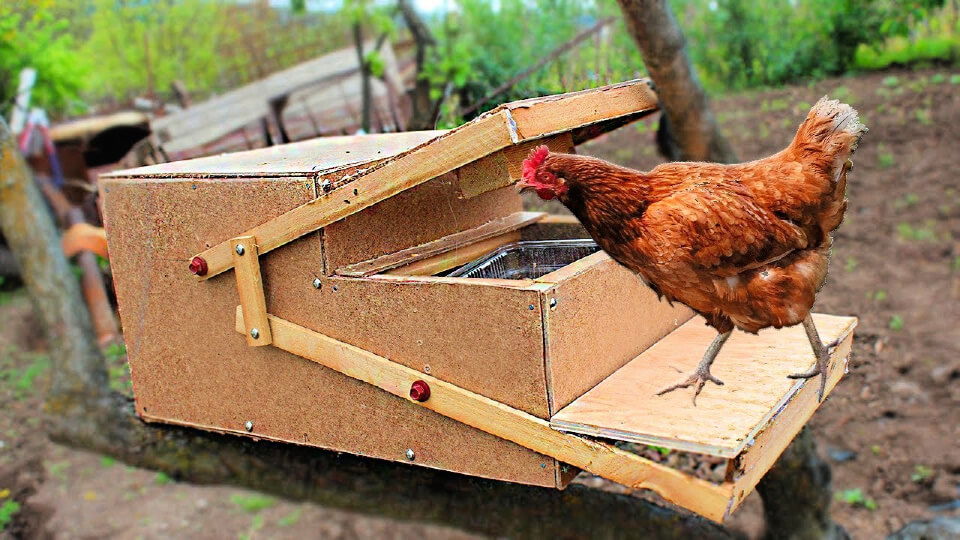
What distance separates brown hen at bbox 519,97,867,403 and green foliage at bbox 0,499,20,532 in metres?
3.66

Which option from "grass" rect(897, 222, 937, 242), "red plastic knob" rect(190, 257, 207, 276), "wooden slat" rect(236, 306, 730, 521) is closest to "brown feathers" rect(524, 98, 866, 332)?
"wooden slat" rect(236, 306, 730, 521)

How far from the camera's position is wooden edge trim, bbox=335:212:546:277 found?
69.6 inches

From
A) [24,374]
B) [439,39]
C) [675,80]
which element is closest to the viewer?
[675,80]

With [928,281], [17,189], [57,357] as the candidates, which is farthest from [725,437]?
[928,281]

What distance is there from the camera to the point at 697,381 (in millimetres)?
1646

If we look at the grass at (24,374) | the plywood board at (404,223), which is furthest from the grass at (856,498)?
the grass at (24,374)

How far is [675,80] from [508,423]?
5.84 feet

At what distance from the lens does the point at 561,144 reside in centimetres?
185

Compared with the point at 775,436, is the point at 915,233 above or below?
below

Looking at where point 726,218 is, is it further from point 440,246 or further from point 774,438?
point 440,246

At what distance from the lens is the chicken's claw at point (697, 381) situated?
5.33 ft

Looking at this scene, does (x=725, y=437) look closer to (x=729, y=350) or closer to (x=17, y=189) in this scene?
(x=729, y=350)

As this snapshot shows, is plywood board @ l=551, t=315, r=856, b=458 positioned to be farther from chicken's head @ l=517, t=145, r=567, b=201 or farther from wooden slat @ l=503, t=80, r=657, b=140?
wooden slat @ l=503, t=80, r=657, b=140

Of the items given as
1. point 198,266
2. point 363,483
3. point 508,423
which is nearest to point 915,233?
point 363,483
